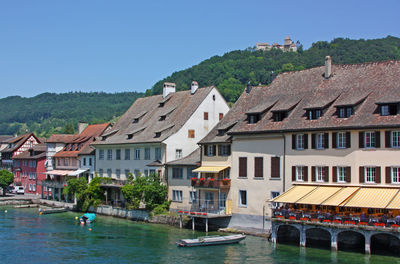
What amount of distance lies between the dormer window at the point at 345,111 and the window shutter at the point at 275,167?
7742mm

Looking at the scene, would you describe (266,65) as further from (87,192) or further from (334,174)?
(334,174)

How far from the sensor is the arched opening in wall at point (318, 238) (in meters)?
47.5

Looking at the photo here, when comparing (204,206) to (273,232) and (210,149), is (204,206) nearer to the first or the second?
(210,149)

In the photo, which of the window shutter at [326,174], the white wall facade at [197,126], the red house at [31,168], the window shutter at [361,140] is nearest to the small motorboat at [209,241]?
the window shutter at [326,174]

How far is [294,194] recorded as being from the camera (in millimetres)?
48031

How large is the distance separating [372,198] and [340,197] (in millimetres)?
2667

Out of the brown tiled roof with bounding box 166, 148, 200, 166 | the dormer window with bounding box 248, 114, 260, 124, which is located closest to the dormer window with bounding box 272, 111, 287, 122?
the dormer window with bounding box 248, 114, 260, 124

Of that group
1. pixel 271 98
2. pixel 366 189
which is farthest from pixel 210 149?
pixel 366 189

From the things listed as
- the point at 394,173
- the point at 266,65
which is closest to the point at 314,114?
the point at 394,173

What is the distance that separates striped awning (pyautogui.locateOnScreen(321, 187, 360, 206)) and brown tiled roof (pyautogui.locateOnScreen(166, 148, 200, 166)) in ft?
69.4

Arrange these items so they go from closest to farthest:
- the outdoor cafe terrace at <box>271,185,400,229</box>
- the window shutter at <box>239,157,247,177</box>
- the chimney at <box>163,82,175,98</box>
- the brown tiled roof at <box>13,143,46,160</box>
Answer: the outdoor cafe terrace at <box>271,185,400,229</box>, the window shutter at <box>239,157,247,177</box>, the chimney at <box>163,82,175,98</box>, the brown tiled roof at <box>13,143,46,160</box>

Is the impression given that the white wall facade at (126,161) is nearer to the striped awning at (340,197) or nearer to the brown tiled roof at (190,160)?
the brown tiled roof at (190,160)

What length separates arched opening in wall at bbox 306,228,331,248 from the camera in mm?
47469

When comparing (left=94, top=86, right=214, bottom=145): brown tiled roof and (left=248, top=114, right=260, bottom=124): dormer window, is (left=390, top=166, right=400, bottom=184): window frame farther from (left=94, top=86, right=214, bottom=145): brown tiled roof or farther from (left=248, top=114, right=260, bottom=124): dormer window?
(left=94, top=86, right=214, bottom=145): brown tiled roof
